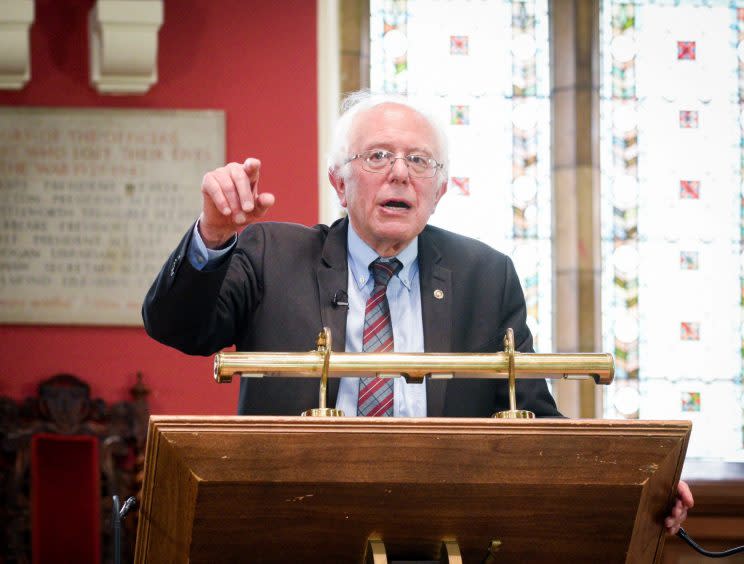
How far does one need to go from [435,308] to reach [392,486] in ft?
2.85

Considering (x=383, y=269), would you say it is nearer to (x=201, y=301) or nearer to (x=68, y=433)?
(x=201, y=301)

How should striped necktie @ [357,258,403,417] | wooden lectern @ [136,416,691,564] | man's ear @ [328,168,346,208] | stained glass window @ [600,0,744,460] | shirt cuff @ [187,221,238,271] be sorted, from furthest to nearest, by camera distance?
1. stained glass window @ [600,0,744,460]
2. man's ear @ [328,168,346,208]
3. striped necktie @ [357,258,403,417]
4. shirt cuff @ [187,221,238,271]
5. wooden lectern @ [136,416,691,564]

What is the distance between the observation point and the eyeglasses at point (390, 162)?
2.36 m

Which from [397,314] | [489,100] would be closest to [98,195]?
[489,100]

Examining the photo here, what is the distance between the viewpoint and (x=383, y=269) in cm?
237

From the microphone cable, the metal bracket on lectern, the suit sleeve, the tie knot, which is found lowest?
the microphone cable

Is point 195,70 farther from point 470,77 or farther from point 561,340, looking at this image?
point 561,340

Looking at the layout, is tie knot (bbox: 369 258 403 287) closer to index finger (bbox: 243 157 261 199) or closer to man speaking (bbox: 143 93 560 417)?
man speaking (bbox: 143 93 560 417)

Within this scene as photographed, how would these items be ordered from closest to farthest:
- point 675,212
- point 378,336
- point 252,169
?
point 252,169
point 378,336
point 675,212

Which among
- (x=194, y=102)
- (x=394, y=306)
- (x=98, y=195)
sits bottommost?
(x=394, y=306)

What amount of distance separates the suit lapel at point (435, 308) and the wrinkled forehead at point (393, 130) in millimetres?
224

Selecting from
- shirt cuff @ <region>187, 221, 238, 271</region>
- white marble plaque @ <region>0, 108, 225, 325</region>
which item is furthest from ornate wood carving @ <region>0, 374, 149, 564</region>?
shirt cuff @ <region>187, 221, 238, 271</region>

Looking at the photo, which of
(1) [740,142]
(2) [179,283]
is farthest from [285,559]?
(1) [740,142]

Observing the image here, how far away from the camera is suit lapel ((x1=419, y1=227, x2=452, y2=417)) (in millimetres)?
2215
